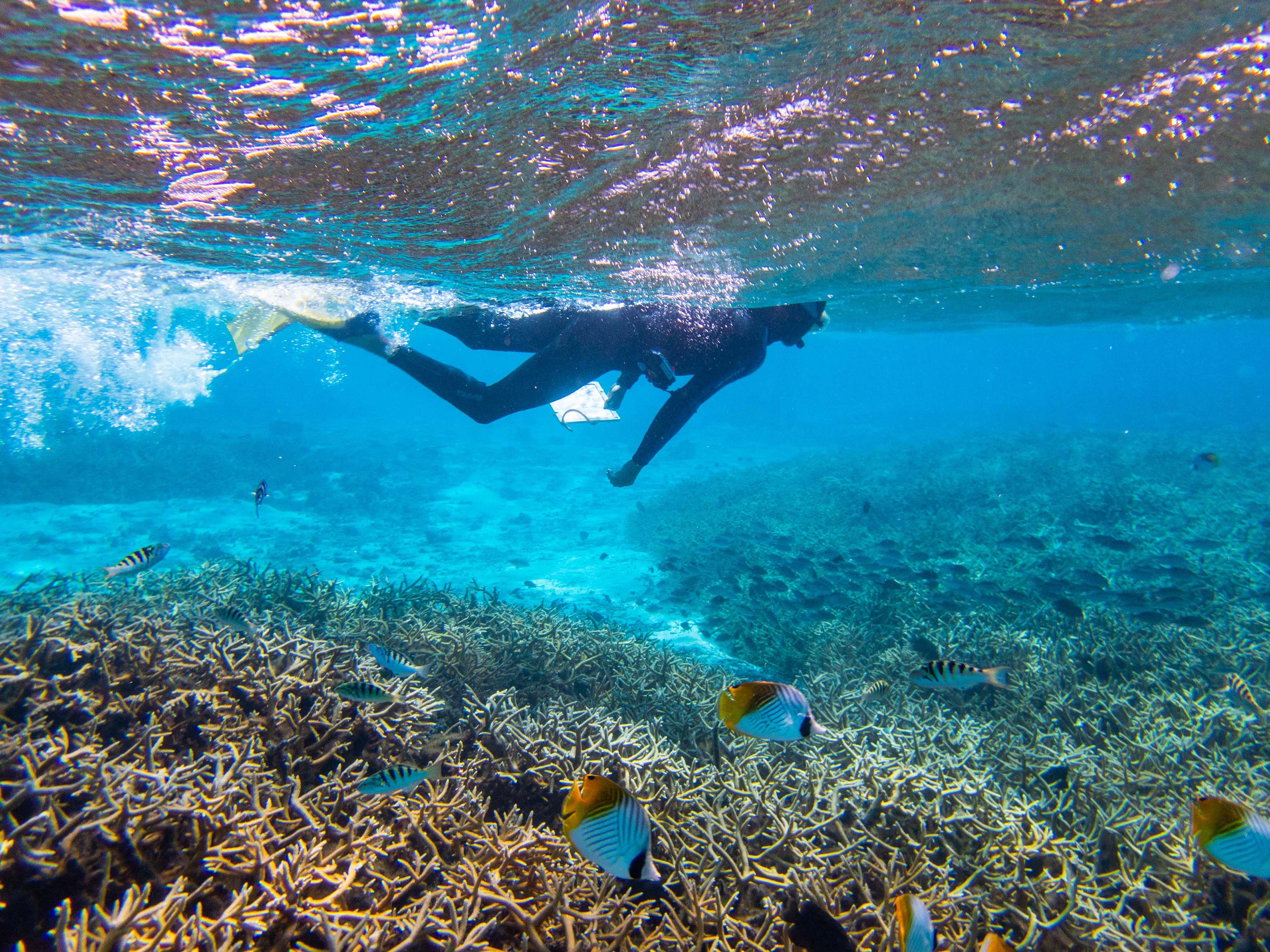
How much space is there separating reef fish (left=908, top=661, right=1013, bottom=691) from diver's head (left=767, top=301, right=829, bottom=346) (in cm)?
543

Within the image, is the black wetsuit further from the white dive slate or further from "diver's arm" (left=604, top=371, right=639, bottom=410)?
the white dive slate

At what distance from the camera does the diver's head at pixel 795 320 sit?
25.6 ft

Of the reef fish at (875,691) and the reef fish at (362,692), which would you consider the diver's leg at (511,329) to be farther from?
the reef fish at (875,691)

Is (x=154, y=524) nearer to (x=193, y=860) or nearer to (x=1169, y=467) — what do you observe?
(x=193, y=860)

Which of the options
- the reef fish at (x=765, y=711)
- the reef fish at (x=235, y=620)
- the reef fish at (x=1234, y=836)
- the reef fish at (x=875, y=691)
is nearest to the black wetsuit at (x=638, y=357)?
the reef fish at (x=235, y=620)

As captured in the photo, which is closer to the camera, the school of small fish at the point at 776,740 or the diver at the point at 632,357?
the school of small fish at the point at 776,740

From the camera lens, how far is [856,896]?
3059 mm

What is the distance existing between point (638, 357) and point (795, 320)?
7.94 ft

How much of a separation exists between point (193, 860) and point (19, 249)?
14.2 m

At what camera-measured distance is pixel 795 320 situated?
788 centimetres

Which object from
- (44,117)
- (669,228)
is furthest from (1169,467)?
(44,117)

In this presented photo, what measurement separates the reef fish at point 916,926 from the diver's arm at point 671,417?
5196 mm

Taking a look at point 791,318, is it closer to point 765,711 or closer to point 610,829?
point 765,711

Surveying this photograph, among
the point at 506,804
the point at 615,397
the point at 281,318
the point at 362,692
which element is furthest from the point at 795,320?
the point at 281,318
